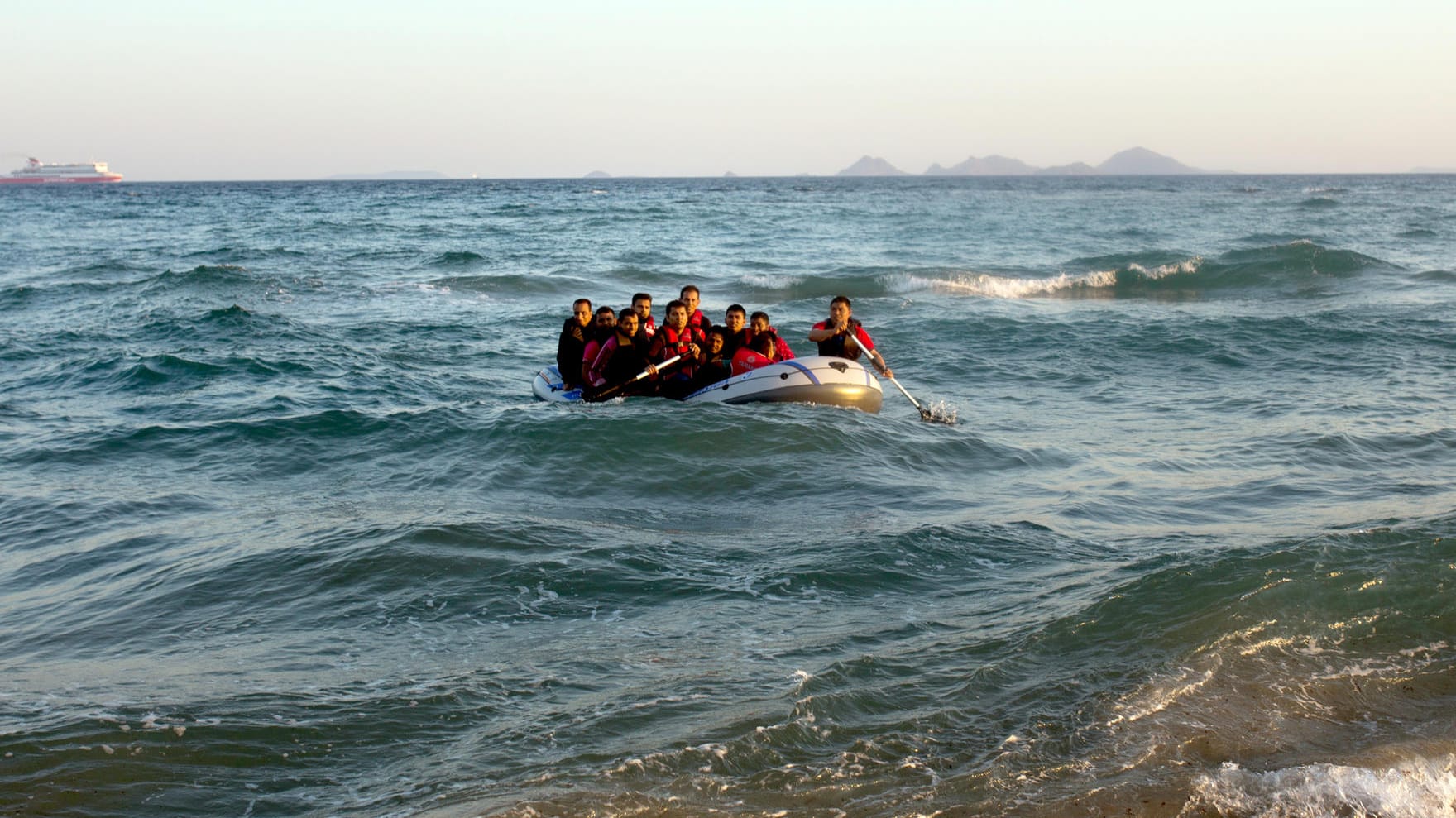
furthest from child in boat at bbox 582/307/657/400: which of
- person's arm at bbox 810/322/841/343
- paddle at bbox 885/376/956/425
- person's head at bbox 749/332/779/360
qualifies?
paddle at bbox 885/376/956/425

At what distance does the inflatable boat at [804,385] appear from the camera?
1105 cm

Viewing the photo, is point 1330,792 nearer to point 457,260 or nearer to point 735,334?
point 735,334

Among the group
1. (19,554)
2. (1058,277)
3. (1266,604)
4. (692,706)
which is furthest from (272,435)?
(1058,277)

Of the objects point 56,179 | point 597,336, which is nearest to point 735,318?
point 597,336

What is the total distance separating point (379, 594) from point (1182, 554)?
4675 millimetres

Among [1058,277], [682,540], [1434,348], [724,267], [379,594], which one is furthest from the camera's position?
[724,267]

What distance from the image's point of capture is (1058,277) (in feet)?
84.5

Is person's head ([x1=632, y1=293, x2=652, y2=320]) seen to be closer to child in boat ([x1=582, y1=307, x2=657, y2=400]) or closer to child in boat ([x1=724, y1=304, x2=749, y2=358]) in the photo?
child in boat ([x1=582, y1=307, x2=657, y2=400])

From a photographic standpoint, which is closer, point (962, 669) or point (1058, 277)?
point (962, 669)

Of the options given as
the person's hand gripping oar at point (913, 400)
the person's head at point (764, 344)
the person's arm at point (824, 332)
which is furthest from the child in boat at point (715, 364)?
the person's hand gripping oar at point (913, 400)

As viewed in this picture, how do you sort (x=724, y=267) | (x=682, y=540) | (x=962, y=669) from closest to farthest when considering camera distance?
(x=962, y=669) → (x=682, y=540) → (x=724, y=267)

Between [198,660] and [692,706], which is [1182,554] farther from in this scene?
[198,660]

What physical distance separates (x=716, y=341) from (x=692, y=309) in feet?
1.93

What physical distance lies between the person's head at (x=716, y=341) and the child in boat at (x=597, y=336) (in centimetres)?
100
